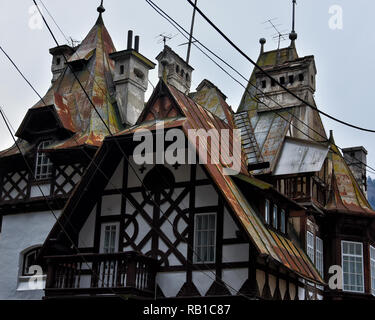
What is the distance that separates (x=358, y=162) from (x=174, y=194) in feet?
53.9

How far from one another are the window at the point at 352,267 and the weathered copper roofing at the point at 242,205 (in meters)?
3.20

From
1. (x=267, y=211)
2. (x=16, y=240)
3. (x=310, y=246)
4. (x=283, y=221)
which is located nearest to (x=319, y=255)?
(x=310, y=246)

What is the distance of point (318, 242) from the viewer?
25.0 meters

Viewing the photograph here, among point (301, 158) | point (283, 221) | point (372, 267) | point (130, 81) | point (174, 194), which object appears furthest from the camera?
point (130, 81)

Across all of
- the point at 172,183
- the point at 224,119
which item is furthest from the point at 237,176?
the point at 224,119

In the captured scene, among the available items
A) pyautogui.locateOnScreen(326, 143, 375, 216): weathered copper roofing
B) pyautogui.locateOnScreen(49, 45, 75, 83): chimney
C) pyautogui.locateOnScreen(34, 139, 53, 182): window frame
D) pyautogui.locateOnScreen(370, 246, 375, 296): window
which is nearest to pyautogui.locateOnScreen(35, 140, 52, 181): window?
pyautogui.locateOnScreen(34, 139, 53, 182): window frame

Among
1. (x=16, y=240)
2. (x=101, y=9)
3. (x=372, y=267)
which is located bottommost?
(x=372, y=267)

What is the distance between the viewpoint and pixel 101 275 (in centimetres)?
1914

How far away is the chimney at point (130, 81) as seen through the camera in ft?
90.6

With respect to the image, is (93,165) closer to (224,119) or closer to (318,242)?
(224,119)

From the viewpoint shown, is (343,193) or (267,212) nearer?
(267,212)

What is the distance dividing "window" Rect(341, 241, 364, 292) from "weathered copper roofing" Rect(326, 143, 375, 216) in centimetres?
133

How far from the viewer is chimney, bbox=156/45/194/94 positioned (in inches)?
1164

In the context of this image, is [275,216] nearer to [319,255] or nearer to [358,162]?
[319,255]
